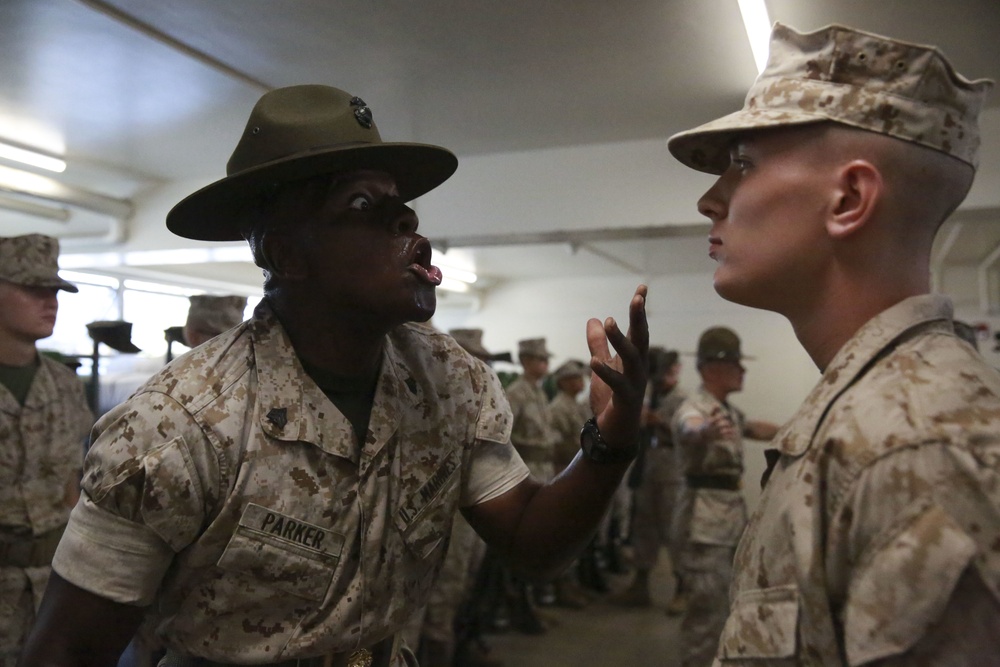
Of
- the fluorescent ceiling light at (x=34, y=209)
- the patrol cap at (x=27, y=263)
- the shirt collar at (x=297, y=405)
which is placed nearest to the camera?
the shirt collar at (x=297, y=405)

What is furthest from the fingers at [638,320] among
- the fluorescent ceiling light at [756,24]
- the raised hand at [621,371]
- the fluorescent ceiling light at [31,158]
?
the fluorescent ceiling light at [31,158]

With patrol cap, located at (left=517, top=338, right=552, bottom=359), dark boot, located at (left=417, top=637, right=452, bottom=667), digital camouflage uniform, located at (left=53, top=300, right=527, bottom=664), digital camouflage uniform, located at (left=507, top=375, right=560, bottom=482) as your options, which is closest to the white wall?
patrol cap, located at (left=517, top=338, right=552, bottom=359)

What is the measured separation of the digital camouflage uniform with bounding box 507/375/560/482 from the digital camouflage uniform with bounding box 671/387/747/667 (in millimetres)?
1568

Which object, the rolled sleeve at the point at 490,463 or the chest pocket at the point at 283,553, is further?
the rolled sleeve at the point at 490,463

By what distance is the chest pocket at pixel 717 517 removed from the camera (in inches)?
146

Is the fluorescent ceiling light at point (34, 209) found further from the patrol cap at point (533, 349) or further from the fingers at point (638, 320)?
the fingers at point (638, 320)

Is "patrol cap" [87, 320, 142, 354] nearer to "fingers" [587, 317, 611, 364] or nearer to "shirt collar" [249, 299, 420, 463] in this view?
"shirt collar" [249, 299, 420, 463]

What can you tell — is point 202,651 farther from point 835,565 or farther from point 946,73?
point 946,73

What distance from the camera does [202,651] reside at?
47.3 inches

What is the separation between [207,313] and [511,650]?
8.75 ft

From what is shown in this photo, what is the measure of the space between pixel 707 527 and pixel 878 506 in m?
3.13

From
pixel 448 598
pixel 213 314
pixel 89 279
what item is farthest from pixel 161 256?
pixel 448 598

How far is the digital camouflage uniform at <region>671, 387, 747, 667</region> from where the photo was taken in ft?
11.6

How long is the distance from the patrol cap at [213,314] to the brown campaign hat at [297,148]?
7.07 feet
